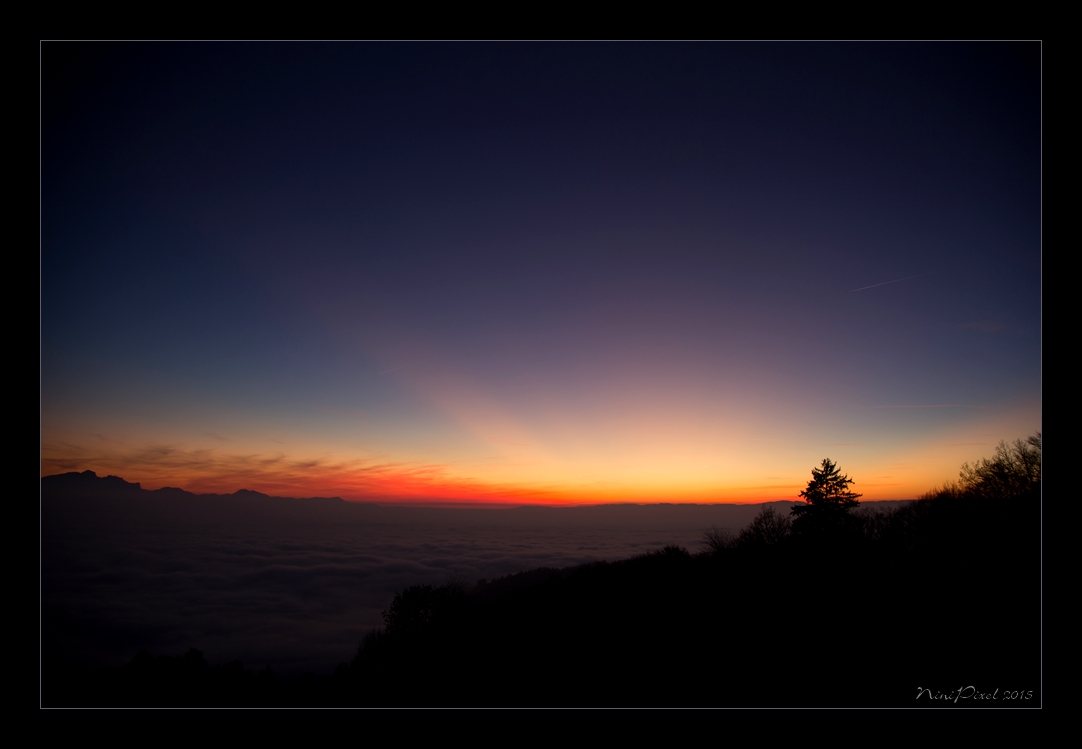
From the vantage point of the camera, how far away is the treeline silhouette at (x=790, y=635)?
6613 mm

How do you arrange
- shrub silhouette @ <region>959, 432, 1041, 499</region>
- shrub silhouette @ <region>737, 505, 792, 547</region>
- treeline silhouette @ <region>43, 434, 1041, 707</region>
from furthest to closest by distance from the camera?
1. shrub silhouette @ <region>737, 505, 792, 547</region>
2. shrub silhouette @ <region>959, 432, 1041, 499</region>
3. treeline silhouette @ <region>43, 434, 1041, 707</region>

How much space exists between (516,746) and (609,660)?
2.86 m

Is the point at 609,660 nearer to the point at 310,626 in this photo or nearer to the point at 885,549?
the point at 885,549

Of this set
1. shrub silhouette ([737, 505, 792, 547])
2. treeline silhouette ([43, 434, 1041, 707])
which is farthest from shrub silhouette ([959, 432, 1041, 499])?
shrub silhouette ([737, 505, 792, 547])

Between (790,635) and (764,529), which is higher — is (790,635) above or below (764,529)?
above

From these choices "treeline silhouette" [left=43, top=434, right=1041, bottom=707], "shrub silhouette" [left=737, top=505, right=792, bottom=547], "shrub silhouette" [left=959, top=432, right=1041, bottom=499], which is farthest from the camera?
"shrub silhouette" [left=737, top=505, right=792, bottom=547]

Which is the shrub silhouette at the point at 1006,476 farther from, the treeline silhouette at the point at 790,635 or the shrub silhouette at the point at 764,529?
the shrub silhouette at the point at 764,529

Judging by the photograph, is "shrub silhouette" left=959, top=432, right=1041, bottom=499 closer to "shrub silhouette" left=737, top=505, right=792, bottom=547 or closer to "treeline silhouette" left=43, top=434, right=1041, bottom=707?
"treeline silhouette" left=43, top=434, right=1041, bottom=707

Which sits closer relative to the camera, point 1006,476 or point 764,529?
point 1006,476

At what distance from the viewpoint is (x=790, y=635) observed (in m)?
8.77

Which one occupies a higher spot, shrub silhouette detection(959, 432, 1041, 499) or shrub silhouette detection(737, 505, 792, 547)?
shrub silhouette detection(959, 432, 1041, 499)

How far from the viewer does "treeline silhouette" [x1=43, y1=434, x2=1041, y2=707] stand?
6.61m
